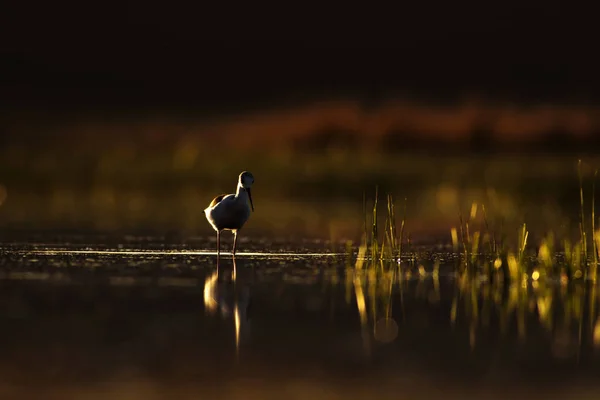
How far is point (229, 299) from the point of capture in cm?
1172

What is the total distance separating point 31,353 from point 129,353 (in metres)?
0.61

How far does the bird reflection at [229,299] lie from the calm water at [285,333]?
2 centimetres

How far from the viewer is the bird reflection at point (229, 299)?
10125mm

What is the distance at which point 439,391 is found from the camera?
751cm

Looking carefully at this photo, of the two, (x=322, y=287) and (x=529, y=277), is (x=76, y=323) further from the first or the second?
(x=529, y=277)

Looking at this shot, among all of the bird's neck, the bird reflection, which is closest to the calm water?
the bird reflection

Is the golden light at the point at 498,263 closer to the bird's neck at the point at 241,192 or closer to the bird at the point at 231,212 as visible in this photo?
the bird at the point at 231,212

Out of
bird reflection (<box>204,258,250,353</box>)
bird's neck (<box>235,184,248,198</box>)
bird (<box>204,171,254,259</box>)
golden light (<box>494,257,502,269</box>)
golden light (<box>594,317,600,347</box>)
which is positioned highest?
bird's neck (<box>235,184,248,198</box>)

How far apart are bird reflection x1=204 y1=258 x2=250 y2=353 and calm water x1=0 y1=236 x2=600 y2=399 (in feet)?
0.07

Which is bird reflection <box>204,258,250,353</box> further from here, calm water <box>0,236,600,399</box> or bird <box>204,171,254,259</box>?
bird <box>204,171,254,259</box>

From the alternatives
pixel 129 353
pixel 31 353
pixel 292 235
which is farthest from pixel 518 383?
pixel 292 235

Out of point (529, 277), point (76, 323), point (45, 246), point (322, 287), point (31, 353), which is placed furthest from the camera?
point (45, 246)

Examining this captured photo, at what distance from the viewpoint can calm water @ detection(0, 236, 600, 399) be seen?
25.1 feet

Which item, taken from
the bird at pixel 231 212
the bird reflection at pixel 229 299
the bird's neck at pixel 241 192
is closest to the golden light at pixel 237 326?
the bird reflection at pixel 229 299
